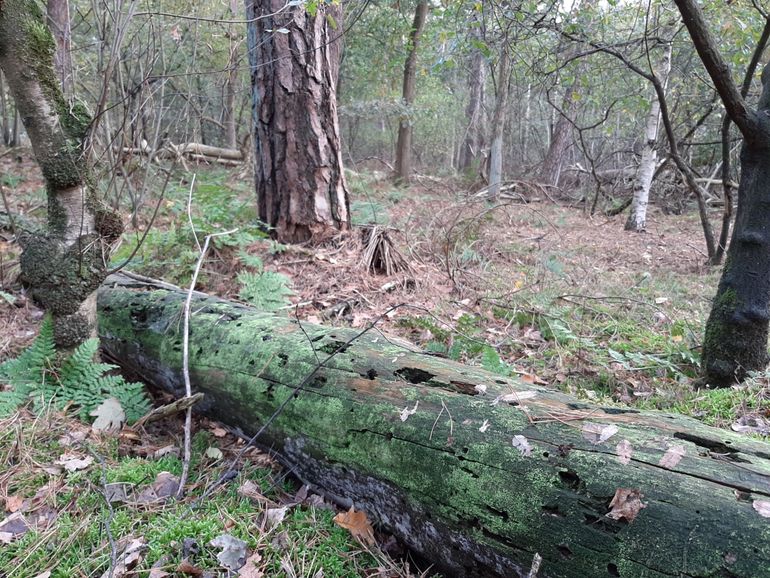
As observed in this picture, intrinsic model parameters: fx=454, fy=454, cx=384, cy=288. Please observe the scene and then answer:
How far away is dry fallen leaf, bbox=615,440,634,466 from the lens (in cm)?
145

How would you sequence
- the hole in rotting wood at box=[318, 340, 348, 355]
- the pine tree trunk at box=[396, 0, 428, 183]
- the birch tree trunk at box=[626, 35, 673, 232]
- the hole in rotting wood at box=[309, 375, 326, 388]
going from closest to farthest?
the hole in rotting wood at box=[309, 375, 326, 388]
the hole in rotting wood at box=[318, 340, 348, 355]
the birch tree trunk at box=[626, 35, 673, 232]
the pine tree trunk at box=[396, 0, 428, 183]

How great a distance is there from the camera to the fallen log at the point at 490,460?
1.29m

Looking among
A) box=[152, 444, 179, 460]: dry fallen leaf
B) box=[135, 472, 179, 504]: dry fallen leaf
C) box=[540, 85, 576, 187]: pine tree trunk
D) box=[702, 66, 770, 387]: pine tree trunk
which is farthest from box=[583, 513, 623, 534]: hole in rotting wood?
box=[540, 85, 576, 187]: pine tree trunk

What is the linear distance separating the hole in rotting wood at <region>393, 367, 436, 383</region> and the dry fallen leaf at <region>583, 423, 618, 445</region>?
2.13ft

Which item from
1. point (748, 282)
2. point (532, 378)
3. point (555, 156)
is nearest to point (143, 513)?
point (532, 378)

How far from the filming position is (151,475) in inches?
84.9

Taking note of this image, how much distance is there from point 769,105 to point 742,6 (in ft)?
12.6

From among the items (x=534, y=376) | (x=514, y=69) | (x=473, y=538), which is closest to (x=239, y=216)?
(x=514, y=69)

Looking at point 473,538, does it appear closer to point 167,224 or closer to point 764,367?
point 764,367

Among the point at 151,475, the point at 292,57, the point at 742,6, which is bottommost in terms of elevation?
the point at 151,475

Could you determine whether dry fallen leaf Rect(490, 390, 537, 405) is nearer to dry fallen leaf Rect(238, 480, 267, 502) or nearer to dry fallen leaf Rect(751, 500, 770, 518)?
dry fallen leaf Rect(751, 500, 770, 518)

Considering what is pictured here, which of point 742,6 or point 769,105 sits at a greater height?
point 742,6

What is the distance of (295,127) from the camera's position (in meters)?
4.65

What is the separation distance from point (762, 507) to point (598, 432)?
0.45 meters
